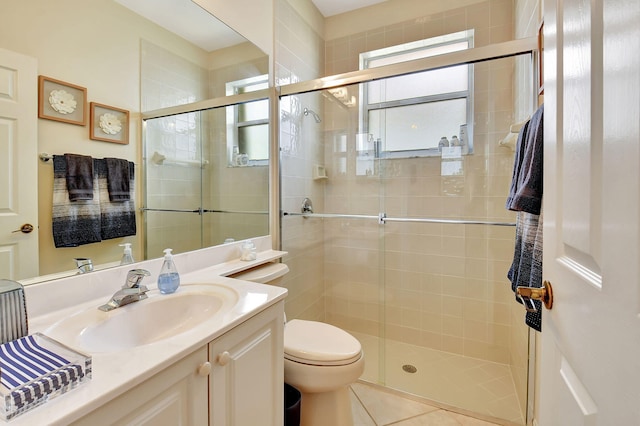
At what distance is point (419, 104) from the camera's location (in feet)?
7.81

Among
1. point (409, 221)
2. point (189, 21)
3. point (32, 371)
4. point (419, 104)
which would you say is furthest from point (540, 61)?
point (32, 371)

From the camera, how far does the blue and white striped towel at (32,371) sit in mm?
475

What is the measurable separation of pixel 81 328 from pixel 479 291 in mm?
2366

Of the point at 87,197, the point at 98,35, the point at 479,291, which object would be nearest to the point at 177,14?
the point at 98,35

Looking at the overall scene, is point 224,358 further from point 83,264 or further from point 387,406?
point 387,406

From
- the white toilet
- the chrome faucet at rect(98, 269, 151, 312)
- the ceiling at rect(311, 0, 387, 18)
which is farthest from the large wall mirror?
the ceiling at rect(311, 0, 387, 18)

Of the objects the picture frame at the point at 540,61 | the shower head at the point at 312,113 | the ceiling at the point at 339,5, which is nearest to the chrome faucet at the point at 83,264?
the shower head at the point at 312,113

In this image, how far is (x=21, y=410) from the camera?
18.2 inches

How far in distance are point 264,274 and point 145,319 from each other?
0.76 m

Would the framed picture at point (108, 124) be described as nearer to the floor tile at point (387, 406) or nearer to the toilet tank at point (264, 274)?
the toilet tank at point (264, 274)

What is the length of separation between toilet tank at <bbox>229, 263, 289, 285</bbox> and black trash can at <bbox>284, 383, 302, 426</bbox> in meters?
0.57

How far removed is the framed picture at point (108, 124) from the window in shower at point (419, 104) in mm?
1701

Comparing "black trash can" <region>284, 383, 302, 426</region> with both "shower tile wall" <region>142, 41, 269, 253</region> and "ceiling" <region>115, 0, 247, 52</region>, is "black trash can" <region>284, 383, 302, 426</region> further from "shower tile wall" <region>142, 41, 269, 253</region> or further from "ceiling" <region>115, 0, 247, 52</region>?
"ceiling" <region>115, 0, 247, 52</region>

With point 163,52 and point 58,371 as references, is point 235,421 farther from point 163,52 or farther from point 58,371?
point 163,52
